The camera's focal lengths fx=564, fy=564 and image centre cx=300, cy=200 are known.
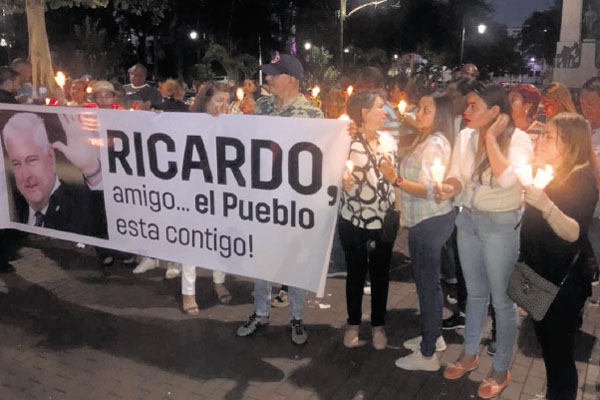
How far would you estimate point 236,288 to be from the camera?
19.2ft

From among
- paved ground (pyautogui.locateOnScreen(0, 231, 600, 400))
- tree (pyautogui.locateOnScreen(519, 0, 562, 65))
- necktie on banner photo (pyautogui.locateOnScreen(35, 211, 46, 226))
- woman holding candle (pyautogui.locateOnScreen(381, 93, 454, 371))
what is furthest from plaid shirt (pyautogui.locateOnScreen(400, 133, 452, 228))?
tree (pyautogui.locateOnScreen(519, 0, 562, 65))

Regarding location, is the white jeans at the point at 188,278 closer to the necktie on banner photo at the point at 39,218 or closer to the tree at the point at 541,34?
the necktie on banner photo at the point at 39,218

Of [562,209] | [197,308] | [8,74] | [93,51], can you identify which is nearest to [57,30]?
[93,51]

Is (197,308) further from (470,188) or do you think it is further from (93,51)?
(93,51)

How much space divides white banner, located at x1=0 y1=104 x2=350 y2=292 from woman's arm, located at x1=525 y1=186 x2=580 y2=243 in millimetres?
1314

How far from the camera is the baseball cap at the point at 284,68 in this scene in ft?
14.1

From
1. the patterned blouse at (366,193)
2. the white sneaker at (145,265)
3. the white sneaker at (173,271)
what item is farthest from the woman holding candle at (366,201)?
the white sneaker at (145,265)

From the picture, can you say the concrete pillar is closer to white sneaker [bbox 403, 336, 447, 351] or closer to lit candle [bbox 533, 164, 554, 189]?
white sneaker [bbox 403, 336, 447, 351]

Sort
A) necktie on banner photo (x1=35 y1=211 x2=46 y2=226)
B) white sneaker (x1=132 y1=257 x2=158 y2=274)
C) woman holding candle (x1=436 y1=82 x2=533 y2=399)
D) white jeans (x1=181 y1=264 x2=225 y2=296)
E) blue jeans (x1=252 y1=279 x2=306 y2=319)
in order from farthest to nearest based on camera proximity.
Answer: white sneaker (x1=132 y1=257 x2=158 y2=274), necktie on banner photo (x1=35 y1=211 x2=46 y2=226), white jeans (x1=181 y1=264 x2=225 y2=296), blue jeans (x1=252 y1=279 x2=306 y2=319), woman holding candle (x1=436 y1=82 x2=533 y2=399)

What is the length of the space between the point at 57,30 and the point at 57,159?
41.3 metres

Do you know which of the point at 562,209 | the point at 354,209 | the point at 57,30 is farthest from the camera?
the point at 57,30

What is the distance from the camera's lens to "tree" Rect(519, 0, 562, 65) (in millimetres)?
92312

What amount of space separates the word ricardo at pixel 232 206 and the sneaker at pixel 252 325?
1.03m

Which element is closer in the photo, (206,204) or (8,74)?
(206,204)
